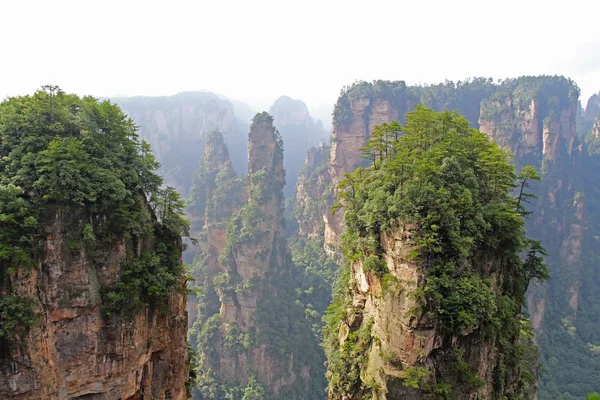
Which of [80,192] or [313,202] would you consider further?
[313,202]

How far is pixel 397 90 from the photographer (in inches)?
2496

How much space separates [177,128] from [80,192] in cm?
9212

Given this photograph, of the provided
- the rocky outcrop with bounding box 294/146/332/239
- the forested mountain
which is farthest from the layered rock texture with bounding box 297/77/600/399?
the forested mountain

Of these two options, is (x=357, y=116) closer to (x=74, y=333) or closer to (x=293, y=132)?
(x=74, y=333)

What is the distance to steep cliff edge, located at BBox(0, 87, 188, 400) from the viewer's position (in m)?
13.2

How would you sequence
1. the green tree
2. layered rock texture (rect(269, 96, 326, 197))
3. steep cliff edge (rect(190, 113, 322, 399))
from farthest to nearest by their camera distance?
layered rock texture (rect(269, 96, 326, 197)) < steep cliff edge (rect(190, 113, 322, 399)) < the green tree

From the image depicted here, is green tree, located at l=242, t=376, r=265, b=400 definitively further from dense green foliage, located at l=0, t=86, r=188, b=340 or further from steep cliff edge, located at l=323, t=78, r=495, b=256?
dense green foliage, located at l=0, t=86, r=188, b=340

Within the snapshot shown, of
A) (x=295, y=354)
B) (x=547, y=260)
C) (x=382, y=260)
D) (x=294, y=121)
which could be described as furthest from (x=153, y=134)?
(x=382, y=260)

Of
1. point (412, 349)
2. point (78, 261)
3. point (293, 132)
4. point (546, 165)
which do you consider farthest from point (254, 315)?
point (293, 132)

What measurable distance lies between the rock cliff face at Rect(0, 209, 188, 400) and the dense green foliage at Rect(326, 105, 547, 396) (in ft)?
30.9

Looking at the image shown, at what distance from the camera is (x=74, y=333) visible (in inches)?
554

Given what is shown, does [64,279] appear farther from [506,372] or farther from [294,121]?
[294,121]

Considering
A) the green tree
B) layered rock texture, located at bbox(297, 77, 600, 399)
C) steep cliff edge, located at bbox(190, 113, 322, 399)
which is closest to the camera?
the green tree

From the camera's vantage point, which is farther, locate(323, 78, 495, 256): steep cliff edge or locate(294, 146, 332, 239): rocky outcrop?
locate(294, 146, 332, 239): rocky outcrop
